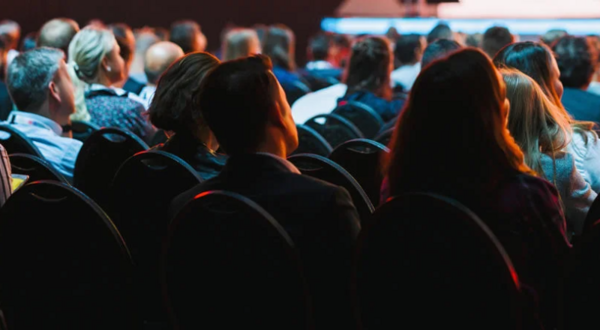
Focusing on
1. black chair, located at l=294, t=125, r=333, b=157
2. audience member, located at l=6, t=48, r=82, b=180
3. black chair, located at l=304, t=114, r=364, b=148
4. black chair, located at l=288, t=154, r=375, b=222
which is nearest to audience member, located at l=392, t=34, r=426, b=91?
black chair, located at l=304, t=114, r=364, b=148

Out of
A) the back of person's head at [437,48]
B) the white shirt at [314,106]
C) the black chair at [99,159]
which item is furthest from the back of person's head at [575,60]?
the black chair at [99,159]

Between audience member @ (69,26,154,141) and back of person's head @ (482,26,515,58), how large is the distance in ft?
7.42

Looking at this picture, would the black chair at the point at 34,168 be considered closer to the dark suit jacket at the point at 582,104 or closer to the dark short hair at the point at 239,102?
the dark short hair at the point at 239,102

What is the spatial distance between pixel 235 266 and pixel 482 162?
613 millimetres

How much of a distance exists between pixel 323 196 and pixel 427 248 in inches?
11.1

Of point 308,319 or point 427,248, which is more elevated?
point 427,248

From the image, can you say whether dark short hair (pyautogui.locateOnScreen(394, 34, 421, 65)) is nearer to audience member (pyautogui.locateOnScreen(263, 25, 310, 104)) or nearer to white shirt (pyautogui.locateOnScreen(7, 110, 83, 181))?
audience member (pyautogui.locateOnScreen(263, 25, 310, 104))

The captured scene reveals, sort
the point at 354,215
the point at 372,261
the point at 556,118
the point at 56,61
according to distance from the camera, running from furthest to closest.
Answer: the point at 56,61, the point at 556,118, the point at 354,215, the point at 372,261

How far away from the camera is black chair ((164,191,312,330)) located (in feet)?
5.50

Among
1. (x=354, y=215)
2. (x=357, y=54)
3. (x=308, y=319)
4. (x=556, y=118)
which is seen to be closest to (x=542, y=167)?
(x=556, y=118)

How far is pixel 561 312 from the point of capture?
1.59 metres

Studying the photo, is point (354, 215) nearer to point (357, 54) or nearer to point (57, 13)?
point (357, 54)

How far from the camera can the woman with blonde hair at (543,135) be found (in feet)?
7.73

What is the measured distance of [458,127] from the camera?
1764 millimetres
